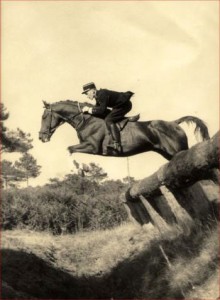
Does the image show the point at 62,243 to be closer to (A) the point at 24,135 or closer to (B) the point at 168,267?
(B) the point at 168,267

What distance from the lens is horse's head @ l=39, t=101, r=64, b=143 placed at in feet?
33.5

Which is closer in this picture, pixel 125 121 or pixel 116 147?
pixel 116 147

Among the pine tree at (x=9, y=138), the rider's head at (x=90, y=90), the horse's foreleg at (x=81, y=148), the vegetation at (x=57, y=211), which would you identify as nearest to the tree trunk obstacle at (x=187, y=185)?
the horse's foreleg at (x=81, y=148)

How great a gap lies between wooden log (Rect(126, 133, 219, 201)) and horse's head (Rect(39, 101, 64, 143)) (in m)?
2.96

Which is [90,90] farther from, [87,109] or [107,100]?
[87,109]

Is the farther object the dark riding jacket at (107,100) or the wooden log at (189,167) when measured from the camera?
the dark riding jacket at (107,100)

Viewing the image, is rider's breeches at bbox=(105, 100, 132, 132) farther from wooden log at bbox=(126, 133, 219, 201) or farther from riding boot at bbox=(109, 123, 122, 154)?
wooden log at bbox=(126, 133, 219, 201)

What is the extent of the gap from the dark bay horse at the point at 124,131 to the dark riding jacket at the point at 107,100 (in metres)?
0.46

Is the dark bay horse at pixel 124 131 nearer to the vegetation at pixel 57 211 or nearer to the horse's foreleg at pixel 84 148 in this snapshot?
the horse's foreleg at pixel 84 148

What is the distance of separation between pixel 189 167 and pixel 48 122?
16.0 feet

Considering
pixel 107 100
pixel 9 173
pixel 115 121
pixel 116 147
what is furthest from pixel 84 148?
pixel 9 173

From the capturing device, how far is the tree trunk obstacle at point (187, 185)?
18.9 ft

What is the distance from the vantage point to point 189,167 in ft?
20.5

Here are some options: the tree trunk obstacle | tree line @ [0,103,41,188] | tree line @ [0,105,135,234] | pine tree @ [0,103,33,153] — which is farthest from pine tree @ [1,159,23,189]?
the tree trunk obstacle
